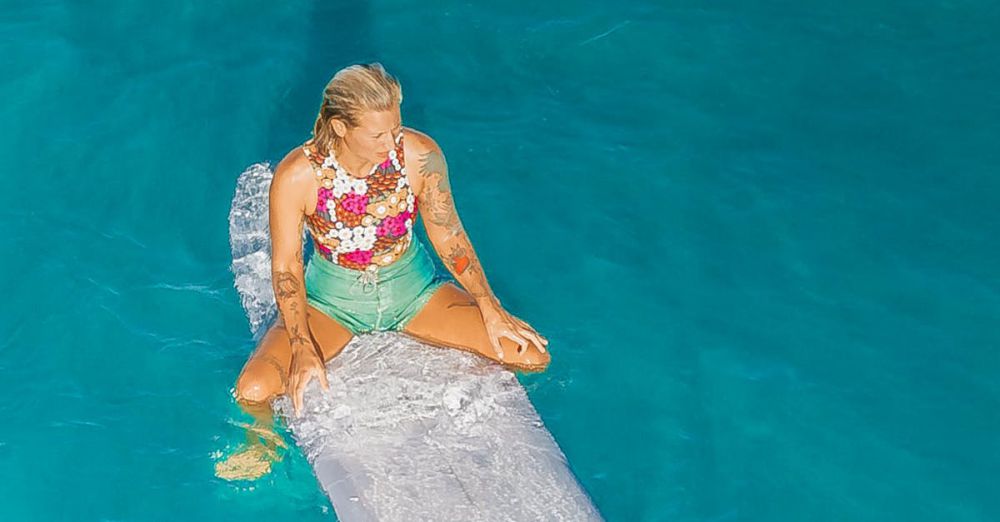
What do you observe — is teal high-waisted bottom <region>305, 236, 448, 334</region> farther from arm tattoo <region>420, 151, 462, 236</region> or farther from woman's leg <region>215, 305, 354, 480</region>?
arm tattoo <region>420, 151, 462, 236</region>

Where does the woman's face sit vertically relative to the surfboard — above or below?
above

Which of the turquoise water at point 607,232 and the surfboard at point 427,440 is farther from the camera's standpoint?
the turquoise water at point 607,232

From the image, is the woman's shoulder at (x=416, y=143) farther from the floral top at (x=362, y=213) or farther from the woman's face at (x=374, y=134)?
the woman's face at (x=374, y=134)

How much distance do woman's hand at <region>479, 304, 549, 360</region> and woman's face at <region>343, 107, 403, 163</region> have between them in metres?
0.98

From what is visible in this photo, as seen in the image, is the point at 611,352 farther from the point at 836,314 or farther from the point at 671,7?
the point at 671,7

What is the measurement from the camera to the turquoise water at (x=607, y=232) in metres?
5.95

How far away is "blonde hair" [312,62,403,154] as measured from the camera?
500 centimetres

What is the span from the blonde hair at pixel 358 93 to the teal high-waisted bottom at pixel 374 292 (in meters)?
0.93

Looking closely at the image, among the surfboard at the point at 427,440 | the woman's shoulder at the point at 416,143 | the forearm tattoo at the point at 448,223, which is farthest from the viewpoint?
the forearm tattoo at the point at 448,223

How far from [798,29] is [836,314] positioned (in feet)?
8.54

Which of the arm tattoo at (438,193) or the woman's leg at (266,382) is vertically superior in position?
the arm tattoo at (438,193)

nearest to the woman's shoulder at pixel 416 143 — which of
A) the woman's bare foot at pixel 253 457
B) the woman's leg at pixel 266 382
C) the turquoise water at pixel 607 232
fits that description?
the woman's leg at pixel 266 382

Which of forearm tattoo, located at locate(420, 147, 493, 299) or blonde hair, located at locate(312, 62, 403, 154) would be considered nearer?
blonde hair, located at locate(312, 62, 403, 154)

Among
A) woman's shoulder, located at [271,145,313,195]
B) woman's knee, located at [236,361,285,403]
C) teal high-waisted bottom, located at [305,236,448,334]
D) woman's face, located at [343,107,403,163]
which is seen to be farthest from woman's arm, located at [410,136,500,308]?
woman's knee, located at [236,361,285,403]
